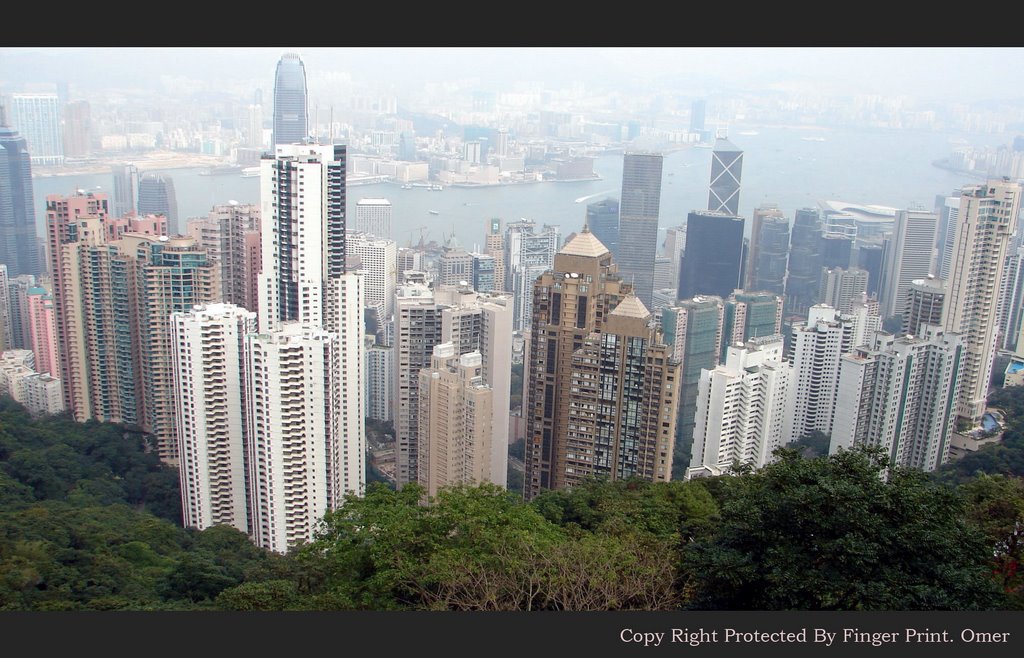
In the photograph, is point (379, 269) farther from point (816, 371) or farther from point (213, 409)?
point (816, 371)

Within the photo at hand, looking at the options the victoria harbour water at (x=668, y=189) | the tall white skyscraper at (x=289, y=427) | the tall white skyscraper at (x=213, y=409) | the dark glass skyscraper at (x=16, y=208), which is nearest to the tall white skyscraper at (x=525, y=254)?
the victoria harbour water at (x=668, y=189)

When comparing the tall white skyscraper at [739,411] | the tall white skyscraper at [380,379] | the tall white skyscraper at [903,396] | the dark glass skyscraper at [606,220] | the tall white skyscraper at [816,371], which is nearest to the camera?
the tall white skyscraper at [739,411]

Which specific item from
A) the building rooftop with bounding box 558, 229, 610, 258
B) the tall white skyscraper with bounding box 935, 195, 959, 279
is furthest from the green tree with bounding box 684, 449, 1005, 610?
the tall white skyscraper with bounding box 935, 195, 959, 279

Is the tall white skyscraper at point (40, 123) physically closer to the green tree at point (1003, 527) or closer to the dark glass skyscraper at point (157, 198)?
the dark glass skyscraper at point (157, 198)

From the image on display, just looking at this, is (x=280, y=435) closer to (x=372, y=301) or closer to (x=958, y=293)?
(x=372, y=301)

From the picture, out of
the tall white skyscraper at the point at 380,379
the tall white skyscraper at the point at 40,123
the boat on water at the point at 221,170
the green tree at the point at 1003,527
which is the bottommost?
the tall white skyscraper at the point at 380,379

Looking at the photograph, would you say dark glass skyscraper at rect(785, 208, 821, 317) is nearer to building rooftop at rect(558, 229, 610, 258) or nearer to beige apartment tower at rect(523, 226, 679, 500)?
building rooftop at rect(558, 229, 610, 258)
